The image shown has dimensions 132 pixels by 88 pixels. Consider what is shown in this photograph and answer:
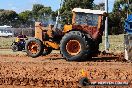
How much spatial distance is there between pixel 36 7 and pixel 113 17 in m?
55.1

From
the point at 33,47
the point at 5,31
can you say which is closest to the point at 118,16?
the point at 5,31

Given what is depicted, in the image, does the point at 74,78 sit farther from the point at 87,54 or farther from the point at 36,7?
the point at 36,7

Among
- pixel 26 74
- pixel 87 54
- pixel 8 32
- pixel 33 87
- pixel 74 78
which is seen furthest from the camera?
pixel 8 32

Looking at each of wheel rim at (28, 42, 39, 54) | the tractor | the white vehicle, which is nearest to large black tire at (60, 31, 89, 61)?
the tractor

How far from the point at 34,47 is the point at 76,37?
9.38 ft

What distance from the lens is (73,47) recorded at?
19.9 meters

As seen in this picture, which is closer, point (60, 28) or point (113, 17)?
point (60, 28)

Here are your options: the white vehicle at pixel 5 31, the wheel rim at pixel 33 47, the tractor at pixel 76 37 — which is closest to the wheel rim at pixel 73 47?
the tractor at pixel 76 37

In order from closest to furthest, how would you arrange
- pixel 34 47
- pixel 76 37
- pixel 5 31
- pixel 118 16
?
1. pixel 76 37
2. pixel 34 47
3. pixel 118 16
4. pixel 5 31

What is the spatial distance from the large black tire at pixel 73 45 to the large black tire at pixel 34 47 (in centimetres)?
157

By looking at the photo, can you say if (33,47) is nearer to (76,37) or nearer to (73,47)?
(73,47)

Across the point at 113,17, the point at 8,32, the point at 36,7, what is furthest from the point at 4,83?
the point at 36,7

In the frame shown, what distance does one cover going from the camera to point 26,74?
14109 millimetres

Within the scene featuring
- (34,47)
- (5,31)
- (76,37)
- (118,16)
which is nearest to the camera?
(76,37)
